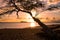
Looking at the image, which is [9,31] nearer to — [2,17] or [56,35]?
[2,17]

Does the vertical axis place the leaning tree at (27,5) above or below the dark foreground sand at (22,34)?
above

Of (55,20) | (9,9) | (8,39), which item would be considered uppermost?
(9,9)

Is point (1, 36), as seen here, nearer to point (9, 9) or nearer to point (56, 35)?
point (9, 9)

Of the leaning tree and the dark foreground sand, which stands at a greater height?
the leaning tree

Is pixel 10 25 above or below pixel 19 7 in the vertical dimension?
below

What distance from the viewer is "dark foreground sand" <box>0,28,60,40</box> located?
301 cm

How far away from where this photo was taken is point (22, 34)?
3105mm

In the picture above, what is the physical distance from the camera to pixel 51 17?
10.4ft

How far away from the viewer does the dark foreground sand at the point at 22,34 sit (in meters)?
3.01

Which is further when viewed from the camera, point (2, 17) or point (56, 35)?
point (2, 17)

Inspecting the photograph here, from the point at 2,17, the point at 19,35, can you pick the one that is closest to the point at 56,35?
the point at 19,35

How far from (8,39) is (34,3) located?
2.84 ft

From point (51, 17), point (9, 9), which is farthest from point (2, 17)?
point (51, 17)

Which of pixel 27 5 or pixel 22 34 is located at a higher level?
pixel 27 5
